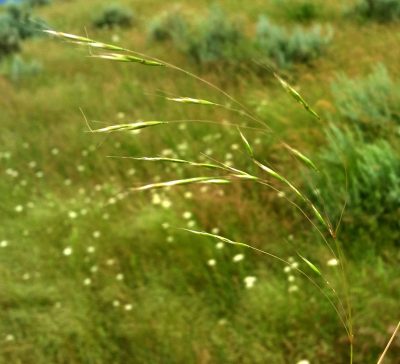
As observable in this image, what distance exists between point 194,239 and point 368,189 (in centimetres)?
124

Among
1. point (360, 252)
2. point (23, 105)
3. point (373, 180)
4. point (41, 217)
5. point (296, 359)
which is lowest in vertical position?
point (23, 105)

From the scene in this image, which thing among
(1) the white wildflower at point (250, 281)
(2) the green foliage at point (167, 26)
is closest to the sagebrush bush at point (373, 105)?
(1) the white wildflower at point (250, 281)

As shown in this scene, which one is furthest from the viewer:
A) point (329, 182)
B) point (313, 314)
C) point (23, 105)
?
point (23, 105)

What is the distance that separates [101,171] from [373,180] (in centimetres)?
277

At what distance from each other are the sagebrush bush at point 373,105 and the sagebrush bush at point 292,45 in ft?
5.00

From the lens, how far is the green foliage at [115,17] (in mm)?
11000

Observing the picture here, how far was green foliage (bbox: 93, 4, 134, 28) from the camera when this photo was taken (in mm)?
11000

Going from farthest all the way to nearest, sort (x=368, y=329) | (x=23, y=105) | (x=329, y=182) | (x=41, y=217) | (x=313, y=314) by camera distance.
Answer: (x=23, y=105), (x=41, y=217), (x=329, y=182), (x=313, y=314), (x=368, y=329)

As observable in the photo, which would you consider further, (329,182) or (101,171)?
(101,171)

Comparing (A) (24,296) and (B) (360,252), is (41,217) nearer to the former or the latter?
(A) (24,296)

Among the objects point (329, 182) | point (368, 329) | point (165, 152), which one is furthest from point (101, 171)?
point (368, 329)

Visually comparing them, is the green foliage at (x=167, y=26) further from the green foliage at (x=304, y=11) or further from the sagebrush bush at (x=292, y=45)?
the sagebrush bush at (x=292, y=45)

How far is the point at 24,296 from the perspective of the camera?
4125mm

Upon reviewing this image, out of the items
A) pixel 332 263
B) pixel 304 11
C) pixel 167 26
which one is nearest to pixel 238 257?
pixel 332 263
